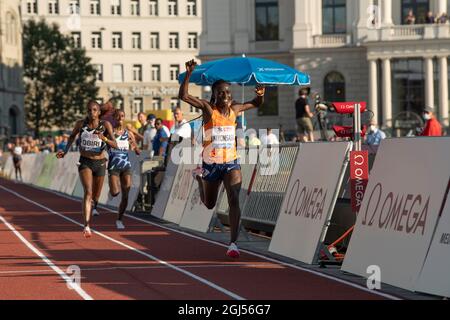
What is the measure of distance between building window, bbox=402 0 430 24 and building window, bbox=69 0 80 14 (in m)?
58.4

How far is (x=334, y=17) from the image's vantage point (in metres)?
80.8

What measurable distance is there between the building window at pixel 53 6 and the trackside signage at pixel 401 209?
397 ft

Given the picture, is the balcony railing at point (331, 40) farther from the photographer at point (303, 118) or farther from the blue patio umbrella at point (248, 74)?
the blue patio umbrella at point (248, 74)

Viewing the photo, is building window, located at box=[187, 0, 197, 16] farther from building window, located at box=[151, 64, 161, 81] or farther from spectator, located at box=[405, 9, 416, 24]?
spectator, located at box=[405, 9, 416, 24]

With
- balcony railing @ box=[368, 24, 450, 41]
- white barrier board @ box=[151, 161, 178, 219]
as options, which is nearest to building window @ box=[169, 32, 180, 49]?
balcony railing @ box=[368, 24, 450, 41]

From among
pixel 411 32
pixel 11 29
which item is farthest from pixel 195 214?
pixel 11 29

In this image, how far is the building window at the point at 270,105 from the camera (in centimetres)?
8200

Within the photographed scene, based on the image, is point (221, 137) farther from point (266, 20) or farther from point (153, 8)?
point (153, 8)

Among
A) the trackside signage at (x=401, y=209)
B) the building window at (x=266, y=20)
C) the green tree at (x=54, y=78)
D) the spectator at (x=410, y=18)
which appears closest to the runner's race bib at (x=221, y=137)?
the trackside signage at (x=401, y=209)

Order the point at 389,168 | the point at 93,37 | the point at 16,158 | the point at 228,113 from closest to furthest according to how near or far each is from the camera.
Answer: the point at 389,168 < the point at 228,113 < the point at 16,158 < the point at 93,37

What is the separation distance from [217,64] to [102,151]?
6.00m

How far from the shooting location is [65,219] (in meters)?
24.8
